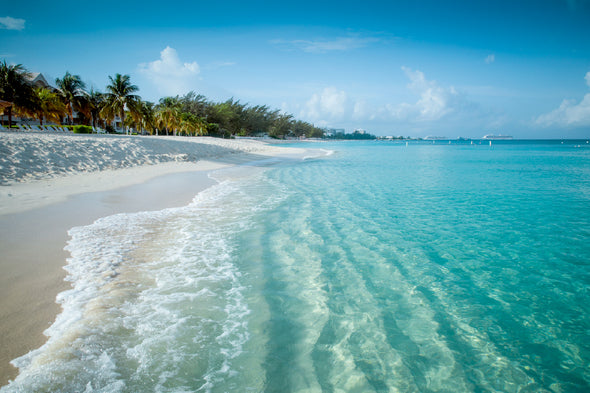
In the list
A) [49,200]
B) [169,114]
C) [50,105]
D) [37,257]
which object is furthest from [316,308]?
[169,114]

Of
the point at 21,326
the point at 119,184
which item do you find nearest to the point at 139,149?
the point at 119,184

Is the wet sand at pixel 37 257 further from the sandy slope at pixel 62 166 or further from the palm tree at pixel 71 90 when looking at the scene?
the palm tree at pixel 71 90

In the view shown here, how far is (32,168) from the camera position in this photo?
12.0m

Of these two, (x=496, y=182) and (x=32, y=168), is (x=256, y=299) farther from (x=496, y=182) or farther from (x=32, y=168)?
(x=496, y=182)

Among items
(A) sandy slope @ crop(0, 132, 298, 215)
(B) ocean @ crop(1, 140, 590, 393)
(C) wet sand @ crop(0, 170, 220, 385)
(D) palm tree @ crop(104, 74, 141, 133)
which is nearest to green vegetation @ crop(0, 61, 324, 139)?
(D) palm tree @ crop(104, 74, 141, 133)

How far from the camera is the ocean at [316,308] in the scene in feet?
9.04

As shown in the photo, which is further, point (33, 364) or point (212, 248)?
point (212, 248)

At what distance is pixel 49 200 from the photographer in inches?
327

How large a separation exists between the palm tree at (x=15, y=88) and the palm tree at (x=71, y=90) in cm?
1047

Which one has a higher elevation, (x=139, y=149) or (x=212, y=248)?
(x=139, y=149)

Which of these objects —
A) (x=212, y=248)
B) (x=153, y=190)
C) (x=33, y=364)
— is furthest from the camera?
(x=153, y=190)

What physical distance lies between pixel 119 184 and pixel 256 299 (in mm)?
10033

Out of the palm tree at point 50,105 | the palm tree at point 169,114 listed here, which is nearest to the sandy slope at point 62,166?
the palm tree at point 50,105

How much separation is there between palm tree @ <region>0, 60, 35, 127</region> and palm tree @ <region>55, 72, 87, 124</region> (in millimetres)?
10475
